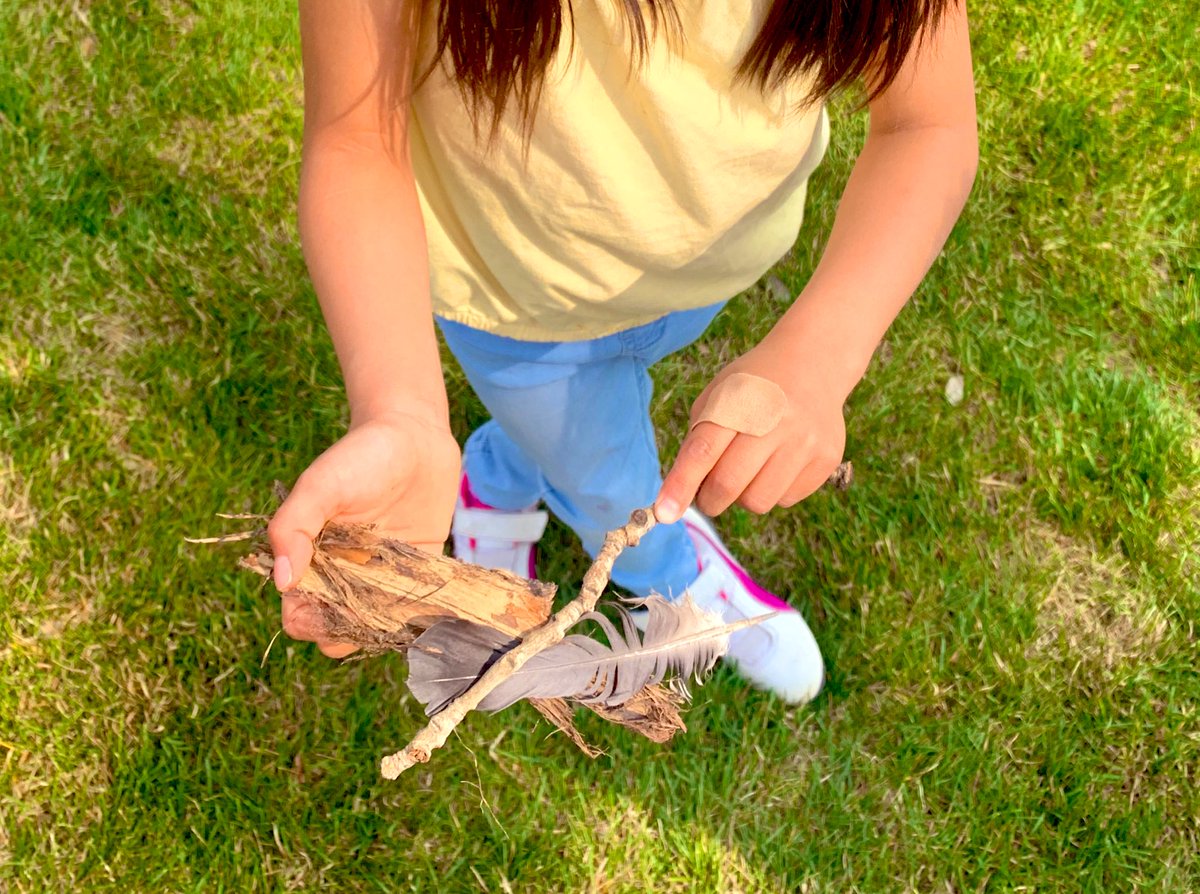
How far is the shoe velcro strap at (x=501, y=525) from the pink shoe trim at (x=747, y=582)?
447mm

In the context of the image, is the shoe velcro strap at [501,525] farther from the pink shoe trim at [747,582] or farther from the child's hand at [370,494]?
the child's hand at [370,494]

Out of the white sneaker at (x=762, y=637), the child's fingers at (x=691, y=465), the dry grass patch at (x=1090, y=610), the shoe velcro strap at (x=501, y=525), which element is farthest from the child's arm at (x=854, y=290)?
the dry grass patch at (x=1090, y=610)

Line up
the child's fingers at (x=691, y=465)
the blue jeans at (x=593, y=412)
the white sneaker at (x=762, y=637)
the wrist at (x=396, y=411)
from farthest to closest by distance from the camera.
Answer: the white sneaker at (x=762, y=637) → the blue jeans at (x=593, y=412) → the wrist at (x=396, y=411) → the child's fingers at (x=691, y=465)

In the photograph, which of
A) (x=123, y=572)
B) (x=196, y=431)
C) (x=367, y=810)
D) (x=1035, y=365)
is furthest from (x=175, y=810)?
(x=1035, y=365)

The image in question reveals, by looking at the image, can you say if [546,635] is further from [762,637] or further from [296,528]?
[762,637]

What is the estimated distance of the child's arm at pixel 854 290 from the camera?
1378 millimetres

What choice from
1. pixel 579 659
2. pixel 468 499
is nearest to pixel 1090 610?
pixel 468 499

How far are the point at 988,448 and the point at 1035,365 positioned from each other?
1.07ft

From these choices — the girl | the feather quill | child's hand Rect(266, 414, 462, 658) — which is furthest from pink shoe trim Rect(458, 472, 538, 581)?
the feather quill

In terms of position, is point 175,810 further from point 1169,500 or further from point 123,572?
point 1169,500

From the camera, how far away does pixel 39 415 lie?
9.43ft

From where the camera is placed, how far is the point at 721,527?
2.95 metres

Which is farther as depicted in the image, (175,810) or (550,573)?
(550,573)

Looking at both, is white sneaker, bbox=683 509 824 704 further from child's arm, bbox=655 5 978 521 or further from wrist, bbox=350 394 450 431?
wrist, bbox=350 394 450 431
